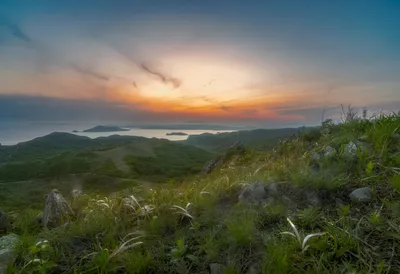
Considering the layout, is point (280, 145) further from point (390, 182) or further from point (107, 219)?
point (107, 219)

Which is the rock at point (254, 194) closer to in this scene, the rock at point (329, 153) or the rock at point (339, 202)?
the rock at point (339, 202)

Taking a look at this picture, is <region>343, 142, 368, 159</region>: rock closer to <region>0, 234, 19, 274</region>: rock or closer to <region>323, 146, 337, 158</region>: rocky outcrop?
<region>323, 146, 337, 158</region>: rocky outcrop

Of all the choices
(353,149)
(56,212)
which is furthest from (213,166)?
(56,212)

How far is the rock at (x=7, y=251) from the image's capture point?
334 cm

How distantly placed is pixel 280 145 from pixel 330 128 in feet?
5.00

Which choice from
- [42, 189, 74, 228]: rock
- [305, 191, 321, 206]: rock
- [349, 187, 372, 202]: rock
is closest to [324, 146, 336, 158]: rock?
[349, 187, 372, 202]: rock

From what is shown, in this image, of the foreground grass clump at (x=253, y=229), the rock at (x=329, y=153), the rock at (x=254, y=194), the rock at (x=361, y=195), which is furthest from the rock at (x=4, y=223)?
the rock at (x=329, y=153)

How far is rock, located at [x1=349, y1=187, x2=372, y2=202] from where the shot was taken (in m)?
3.99

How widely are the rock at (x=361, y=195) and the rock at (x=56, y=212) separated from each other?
4.83 meters

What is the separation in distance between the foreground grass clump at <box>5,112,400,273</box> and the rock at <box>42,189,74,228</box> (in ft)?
0.94

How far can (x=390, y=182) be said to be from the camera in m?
4.26

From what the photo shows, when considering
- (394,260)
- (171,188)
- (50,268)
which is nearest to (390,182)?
(394,260)

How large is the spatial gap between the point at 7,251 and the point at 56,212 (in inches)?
67.2

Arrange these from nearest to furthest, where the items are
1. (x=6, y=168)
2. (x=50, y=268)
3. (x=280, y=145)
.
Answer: (x=50, y=268), (x=280, y=145), (x=6, y=168)
